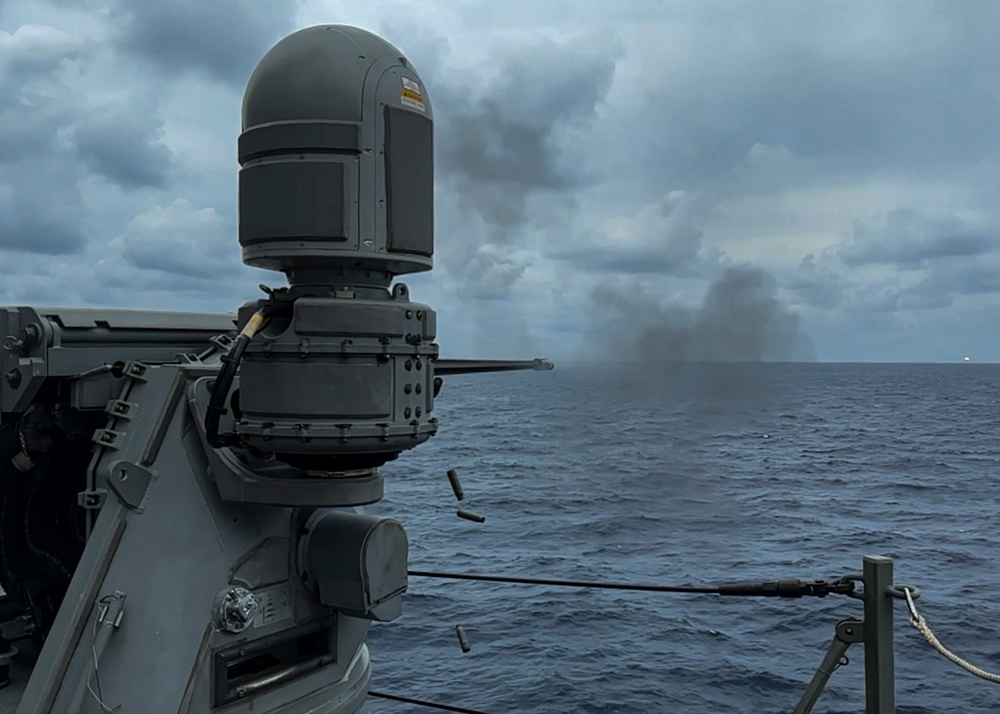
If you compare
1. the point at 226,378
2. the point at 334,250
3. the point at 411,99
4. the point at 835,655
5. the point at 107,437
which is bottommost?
the point at 835,655

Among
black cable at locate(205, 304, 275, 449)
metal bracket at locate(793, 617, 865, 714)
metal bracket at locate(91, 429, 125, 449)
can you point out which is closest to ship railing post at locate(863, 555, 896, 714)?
metal bracket at locate(793, 617, 865, 714)

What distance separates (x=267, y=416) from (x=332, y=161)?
3.60 feet

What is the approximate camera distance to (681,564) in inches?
754

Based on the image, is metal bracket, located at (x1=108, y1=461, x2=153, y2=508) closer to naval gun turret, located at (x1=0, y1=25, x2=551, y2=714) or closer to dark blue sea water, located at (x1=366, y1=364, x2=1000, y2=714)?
naval gun turret, located at (x1=0, y1=25, x2=551, y2=714)

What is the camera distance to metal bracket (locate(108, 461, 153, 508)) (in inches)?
151

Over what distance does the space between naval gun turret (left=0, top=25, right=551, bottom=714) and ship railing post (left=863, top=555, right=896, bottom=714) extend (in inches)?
77.1

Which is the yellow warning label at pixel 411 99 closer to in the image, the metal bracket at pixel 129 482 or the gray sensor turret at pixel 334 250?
the gray sensor turret at pixel 334 250

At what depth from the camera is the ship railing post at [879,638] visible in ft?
11.8

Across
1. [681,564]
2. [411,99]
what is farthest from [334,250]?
[681,564]

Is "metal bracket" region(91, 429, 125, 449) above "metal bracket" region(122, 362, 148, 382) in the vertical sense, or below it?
below

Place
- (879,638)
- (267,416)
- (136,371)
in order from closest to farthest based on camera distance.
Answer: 1. (879,638)
2. (267,416)
3. (136,371)

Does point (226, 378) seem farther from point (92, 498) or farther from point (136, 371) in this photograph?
point (92, 498)

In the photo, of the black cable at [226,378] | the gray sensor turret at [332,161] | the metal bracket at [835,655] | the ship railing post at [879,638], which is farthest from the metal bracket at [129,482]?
the ship railing post at [879,638]

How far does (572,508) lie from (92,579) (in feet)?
76.4
